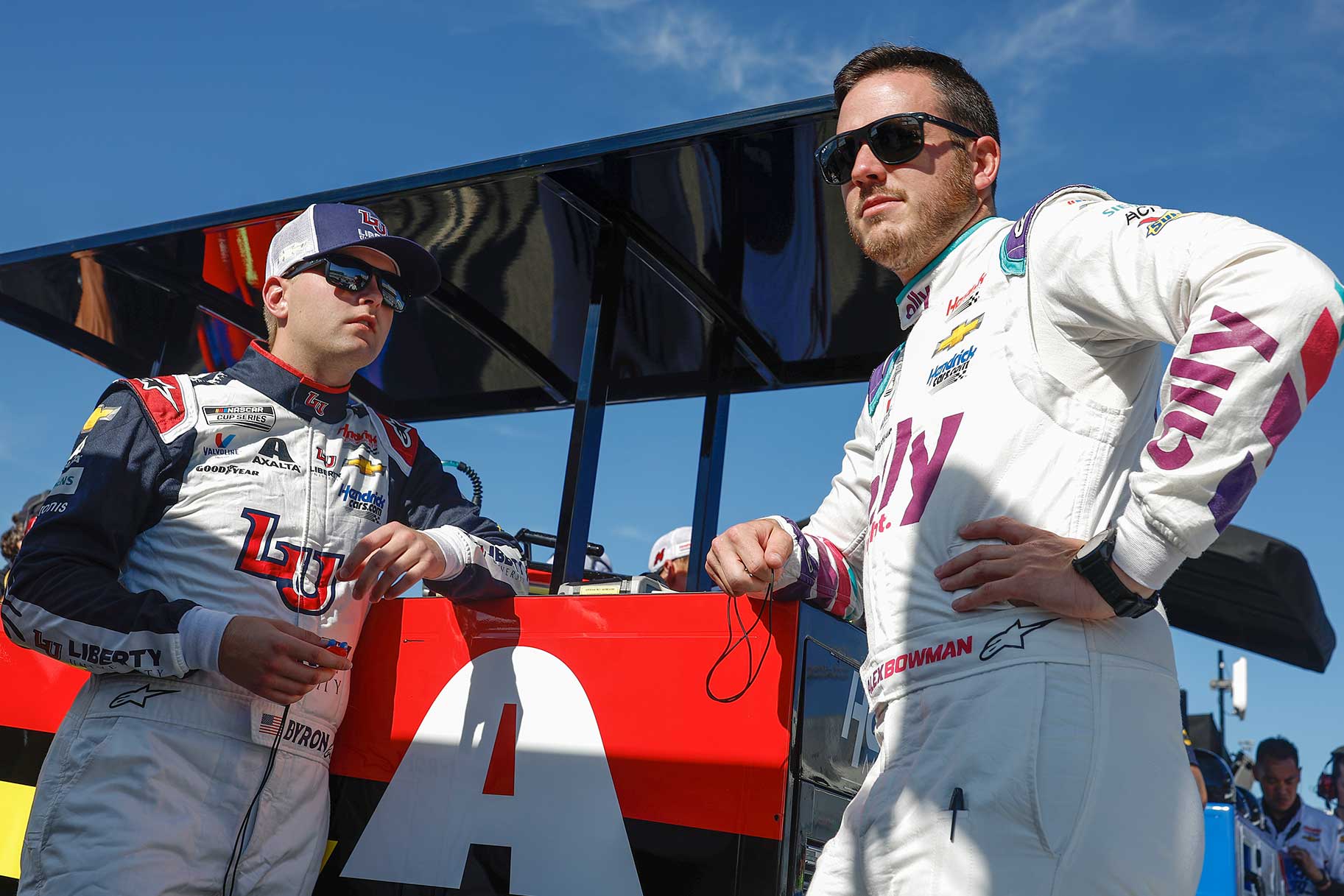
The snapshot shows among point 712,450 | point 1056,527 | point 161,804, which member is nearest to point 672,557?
point 712,450

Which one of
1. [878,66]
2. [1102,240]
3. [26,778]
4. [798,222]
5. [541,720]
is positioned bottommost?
[26,778]

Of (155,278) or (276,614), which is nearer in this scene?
(276,614)

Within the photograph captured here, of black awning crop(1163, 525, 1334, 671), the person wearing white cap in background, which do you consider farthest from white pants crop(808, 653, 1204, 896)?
black awning crop(1163, 525, 1334, 671)

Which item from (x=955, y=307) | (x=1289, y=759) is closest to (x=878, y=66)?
(x=955, y=307)

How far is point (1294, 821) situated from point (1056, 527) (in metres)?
8.31

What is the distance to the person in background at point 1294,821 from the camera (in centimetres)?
817

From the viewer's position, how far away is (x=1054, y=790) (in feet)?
4.75

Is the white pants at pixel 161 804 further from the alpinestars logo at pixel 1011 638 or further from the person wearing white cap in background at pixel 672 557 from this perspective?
the person wearing white cap in background at pixel 672 557

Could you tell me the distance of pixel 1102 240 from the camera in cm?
155

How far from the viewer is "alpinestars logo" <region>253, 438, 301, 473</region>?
2572mm

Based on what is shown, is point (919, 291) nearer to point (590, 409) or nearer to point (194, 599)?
point (590, 409)

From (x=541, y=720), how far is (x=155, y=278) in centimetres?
259

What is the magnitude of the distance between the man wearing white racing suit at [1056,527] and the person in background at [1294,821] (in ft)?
26.2

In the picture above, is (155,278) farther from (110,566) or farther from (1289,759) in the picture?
(1289,759)
